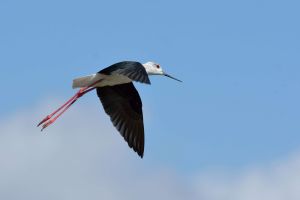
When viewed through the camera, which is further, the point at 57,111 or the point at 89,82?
the point at 57,111

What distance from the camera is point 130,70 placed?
55.4ft

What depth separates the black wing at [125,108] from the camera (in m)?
19.5

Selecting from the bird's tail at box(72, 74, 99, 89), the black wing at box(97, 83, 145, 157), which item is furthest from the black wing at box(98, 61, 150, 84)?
the black wing at box(97, 83, 145, 157)

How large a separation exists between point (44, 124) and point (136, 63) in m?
3.15

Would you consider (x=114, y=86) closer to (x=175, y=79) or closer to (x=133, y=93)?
(x=133, y=93)

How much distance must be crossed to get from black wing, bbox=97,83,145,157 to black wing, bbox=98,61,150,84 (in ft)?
4.03

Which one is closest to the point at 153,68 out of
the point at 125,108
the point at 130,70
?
the point at 125,108

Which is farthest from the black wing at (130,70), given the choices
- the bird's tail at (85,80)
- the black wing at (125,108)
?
the black wing at (125,108)

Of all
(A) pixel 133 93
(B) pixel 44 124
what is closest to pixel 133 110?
(A) pixel 133 93

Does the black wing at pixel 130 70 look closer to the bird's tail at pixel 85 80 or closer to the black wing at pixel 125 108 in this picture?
the bird's tail at pixel 85 80

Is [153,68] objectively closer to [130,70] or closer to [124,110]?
[124,110]

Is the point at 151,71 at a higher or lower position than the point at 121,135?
higher

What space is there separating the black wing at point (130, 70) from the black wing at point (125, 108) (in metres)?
1.23

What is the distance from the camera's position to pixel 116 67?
58.4ft
